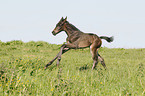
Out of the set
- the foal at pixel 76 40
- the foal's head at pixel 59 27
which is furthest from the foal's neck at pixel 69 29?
the foal's head at pixel 59 27

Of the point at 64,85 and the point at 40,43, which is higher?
the point at 40,43

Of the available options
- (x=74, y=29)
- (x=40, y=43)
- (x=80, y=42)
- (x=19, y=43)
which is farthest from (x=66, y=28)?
(x=19, y=43)

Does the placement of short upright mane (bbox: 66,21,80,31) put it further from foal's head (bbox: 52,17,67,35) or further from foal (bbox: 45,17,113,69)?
foal's head (bbox: 52,17,67,35)

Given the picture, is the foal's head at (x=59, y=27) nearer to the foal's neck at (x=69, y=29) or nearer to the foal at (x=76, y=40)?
the foal at (x=76, y=40)

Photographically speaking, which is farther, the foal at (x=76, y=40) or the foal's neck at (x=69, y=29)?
the foal's neck at (x=69, y=29)

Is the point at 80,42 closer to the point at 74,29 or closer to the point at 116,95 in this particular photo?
the point at 74,29

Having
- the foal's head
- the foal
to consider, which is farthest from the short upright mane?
the foal's head

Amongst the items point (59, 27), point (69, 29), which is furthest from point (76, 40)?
point (59, 27)

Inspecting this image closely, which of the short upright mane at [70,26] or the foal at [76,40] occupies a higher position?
the short upright mane at [70,26]

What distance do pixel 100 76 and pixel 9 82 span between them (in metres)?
3.09

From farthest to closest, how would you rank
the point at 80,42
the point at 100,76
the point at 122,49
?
1. the point at 122,49
2. the point at 80,42
3. the point at 100,76

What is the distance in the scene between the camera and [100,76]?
6.79 m

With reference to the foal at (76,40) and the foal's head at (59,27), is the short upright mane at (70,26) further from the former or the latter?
the foal's head at (59,27)

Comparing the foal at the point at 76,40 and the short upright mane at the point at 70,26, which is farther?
the short upright mane at the point at 70,26
